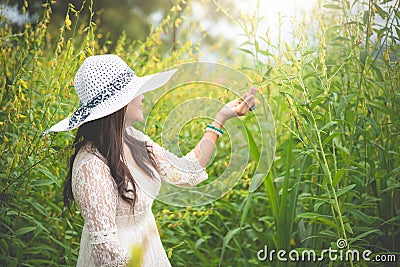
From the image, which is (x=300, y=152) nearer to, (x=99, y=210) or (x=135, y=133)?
(x=135, y=133)

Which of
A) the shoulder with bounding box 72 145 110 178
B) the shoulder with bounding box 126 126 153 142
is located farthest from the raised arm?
the shoulder with bounding box 72 145 110 178

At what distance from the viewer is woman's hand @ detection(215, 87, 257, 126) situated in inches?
60.4

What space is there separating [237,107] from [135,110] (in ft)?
0.95

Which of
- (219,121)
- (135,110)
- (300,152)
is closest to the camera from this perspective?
(135,110)

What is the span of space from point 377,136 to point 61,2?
450 cm

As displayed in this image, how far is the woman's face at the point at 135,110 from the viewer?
58.7 inches

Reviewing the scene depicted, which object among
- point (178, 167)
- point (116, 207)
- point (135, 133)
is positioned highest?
point (135, 133)

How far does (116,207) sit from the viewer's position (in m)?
1.51

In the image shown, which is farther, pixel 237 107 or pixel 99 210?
pixel 237 107

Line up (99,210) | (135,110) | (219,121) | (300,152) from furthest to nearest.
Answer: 1. (300,152)
2. (219,121)
3. (135,110)
4. (99,210)

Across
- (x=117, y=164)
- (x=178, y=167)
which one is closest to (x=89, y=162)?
(x=117, y=164)

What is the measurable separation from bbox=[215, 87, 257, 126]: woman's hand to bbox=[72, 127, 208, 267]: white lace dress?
16cm

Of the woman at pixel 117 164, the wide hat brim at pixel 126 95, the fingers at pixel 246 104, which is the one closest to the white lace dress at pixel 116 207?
the woman at pixel 117 164

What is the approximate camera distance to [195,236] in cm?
242
